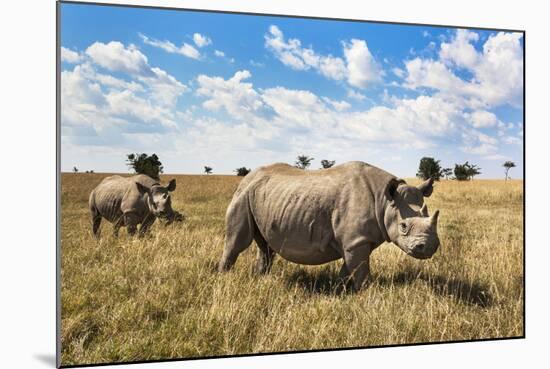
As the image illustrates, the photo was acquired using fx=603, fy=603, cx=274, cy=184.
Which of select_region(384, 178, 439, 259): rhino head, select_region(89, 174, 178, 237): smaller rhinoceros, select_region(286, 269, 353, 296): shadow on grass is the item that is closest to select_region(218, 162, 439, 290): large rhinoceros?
select_region(384, 178, 439, 259): rhino head

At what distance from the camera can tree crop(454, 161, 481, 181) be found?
6.20 meters

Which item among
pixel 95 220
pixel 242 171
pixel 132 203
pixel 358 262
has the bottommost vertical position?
pixel 358 262

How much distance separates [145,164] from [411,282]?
279 centimetres

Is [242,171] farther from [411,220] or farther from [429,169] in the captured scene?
[429,169]

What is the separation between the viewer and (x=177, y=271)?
5727 millimetres

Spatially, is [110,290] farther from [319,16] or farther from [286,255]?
[319,16]

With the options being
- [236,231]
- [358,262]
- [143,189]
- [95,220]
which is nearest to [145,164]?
[95,220]

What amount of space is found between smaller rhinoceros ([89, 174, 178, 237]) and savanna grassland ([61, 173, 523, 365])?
184 mm

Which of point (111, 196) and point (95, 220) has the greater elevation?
point (111, 196)

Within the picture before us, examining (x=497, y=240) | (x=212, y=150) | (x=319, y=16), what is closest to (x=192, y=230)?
(x=212, y=150)

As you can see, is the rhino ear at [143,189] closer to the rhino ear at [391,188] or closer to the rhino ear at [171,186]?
the rhino ear at [171,186]

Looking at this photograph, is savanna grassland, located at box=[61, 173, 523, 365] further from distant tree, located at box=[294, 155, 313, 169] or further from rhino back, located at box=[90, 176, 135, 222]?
distant tree, located at box=[294, 155, 313, 169]

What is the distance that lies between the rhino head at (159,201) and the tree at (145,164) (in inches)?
36.8

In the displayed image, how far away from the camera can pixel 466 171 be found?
630 centimetres
